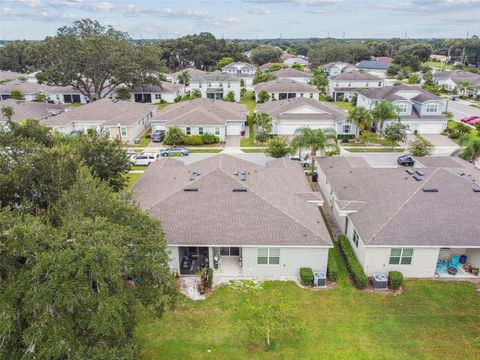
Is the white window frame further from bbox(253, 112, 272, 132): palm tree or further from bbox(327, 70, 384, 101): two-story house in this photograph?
bbox(327, 70, 384, 101): two-story house

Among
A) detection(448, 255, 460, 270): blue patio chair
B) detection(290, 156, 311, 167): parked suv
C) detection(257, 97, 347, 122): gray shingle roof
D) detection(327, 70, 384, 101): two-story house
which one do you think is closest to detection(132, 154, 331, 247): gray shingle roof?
detection(448, 255, 460, 270): blue patio chair

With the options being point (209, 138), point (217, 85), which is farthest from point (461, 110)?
point (209, 138)

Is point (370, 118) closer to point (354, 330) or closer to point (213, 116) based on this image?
point (213, 116)

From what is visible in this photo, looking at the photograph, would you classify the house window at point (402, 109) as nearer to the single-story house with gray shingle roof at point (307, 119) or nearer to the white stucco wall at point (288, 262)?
the single-story house with gray shingle roof at point (307, 119)

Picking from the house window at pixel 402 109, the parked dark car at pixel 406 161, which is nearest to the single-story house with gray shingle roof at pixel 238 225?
the parked dark car at pixel 406 161

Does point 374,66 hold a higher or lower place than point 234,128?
higher

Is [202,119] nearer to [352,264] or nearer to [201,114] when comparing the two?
[201,114]

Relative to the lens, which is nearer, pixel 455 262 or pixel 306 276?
pixel 306 276
